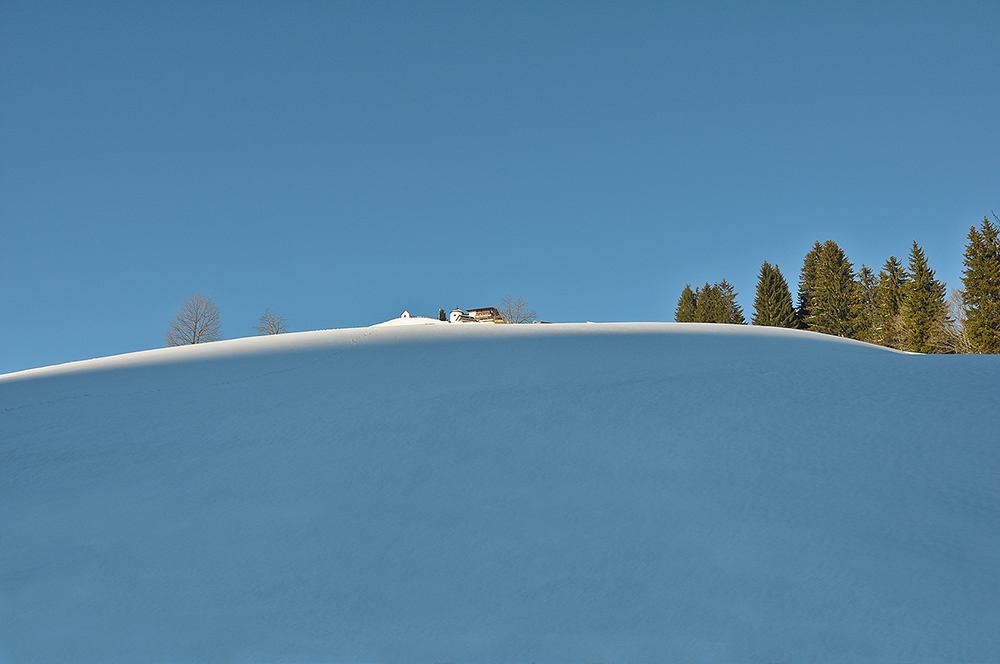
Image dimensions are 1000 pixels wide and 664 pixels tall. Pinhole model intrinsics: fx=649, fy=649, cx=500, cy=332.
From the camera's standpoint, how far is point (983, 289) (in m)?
22.5

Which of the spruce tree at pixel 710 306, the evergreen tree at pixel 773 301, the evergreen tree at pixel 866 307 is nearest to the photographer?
the evergreen tree at pixel 866 307

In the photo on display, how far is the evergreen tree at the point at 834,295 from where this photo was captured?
3331 cm

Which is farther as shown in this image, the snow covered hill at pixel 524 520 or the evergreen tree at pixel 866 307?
the evergreen tree at pixel 866 307

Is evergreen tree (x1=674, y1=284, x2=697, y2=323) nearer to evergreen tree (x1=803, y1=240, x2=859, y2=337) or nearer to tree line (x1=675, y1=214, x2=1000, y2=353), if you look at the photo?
tree line (x1=675, y1=214, x2=1000, y2=353)

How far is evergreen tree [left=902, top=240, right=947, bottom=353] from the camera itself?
25.4 metres

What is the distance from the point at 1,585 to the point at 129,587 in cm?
64

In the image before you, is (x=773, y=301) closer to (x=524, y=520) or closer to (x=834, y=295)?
(x=834, y=295)

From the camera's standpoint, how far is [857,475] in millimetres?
3746

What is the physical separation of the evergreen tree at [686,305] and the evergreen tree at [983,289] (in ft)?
64.0

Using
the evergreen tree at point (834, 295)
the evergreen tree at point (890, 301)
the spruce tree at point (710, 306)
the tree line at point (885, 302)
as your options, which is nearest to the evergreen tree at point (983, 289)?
the tree line at point (885, 302)

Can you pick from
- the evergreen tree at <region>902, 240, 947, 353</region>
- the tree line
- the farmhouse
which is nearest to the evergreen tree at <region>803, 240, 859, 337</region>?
the tree line

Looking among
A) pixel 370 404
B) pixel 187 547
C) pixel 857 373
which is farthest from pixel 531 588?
pixel 857 373

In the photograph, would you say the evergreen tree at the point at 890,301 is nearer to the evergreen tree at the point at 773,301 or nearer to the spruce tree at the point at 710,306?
the evergreen tree at the point at 773,301

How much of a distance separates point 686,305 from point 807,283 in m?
7.88
